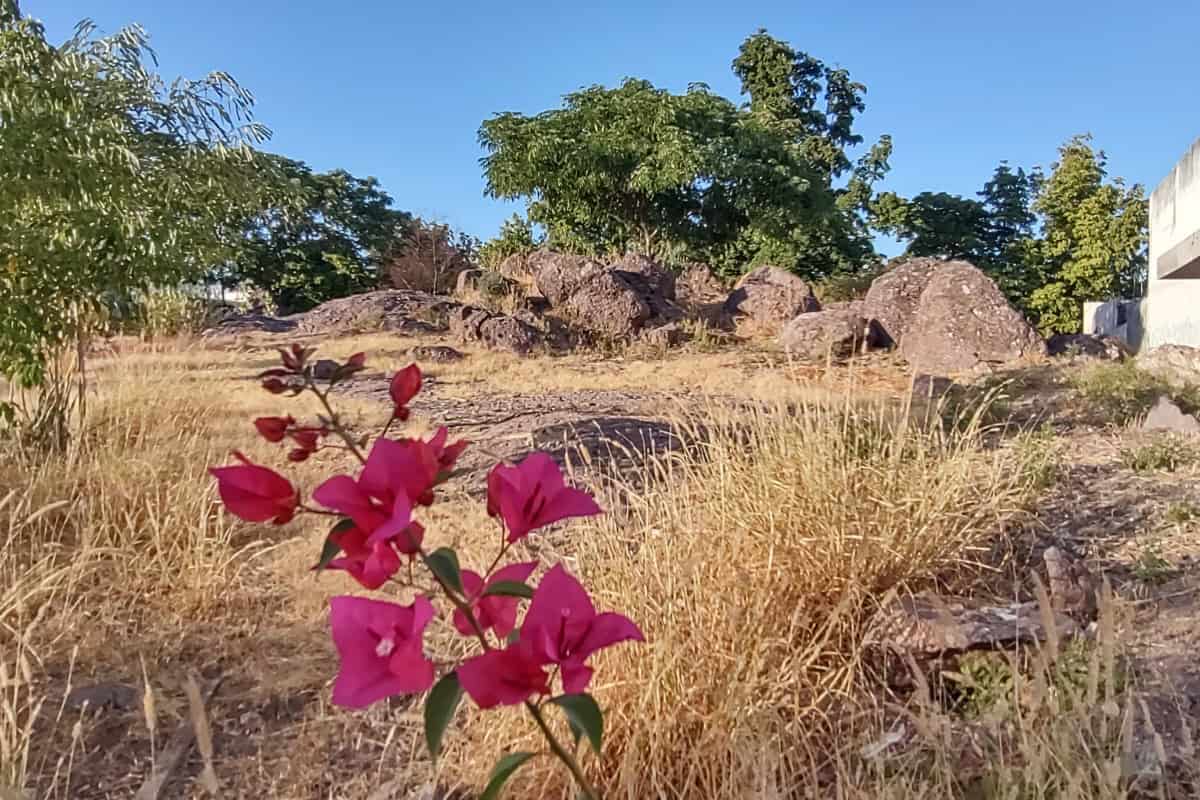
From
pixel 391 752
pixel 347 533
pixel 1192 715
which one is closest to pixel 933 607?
pixel 1192 715

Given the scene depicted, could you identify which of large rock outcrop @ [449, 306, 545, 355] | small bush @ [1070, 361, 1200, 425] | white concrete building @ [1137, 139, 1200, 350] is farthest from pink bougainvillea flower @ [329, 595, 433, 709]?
large rock outcrop @ [449, 306, 545, 355]

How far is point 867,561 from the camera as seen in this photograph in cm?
216

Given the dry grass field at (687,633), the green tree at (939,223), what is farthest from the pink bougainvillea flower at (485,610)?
the green tree at (939,223)

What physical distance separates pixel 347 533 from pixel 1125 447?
4324 mm

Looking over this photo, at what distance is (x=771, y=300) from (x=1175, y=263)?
5053 mm

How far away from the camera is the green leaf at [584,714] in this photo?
0.59 metres

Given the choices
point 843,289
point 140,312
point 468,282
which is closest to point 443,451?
point 140,312

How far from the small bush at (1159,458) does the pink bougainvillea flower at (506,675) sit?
3.70m

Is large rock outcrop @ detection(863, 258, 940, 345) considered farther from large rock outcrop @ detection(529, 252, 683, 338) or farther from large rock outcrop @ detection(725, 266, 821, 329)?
large rock outcrop @ detection(529, 252, 683, 338)

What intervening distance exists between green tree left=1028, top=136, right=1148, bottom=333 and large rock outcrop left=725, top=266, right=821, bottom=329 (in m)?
6.80

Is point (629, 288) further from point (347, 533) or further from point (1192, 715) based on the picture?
point (347, 533)

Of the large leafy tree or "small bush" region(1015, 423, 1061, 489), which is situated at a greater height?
the large leafy tree

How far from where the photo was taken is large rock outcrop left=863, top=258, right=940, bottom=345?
9438mm

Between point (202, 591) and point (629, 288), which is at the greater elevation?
point (629, 288)
